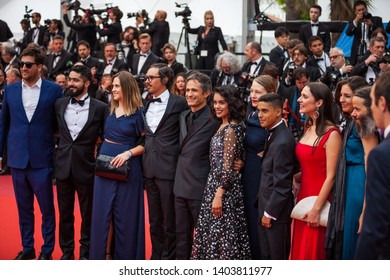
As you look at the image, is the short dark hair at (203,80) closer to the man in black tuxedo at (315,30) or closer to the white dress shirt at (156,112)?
the white dress shirt at (156,112)

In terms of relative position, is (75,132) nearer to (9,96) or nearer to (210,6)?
(9,96)

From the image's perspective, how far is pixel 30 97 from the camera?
596 cm

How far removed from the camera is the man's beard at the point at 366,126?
4.12 meters

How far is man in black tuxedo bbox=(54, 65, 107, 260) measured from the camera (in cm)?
584

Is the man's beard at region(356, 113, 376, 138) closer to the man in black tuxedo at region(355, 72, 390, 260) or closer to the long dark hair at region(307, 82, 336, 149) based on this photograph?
the long dark hair at region(307, 82, 336, 149)

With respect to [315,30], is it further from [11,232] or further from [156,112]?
[11,232]

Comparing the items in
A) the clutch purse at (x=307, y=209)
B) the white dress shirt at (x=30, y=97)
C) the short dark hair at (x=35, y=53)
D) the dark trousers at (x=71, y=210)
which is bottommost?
the dark trousers at (x=71, y=210)

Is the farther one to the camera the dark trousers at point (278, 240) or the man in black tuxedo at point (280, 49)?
the man in black tuxedo at point (280, 49)

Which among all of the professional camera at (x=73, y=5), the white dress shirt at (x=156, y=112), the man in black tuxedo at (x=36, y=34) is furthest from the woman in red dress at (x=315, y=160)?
the man in black tuxedo at (x=36, y=34)

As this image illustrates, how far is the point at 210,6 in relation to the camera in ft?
50.2

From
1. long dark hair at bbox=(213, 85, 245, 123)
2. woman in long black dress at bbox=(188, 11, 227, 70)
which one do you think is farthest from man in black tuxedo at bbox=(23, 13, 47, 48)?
long dark hair at bbox=(213, 85, 245, 123)

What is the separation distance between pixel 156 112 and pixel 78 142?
731mm

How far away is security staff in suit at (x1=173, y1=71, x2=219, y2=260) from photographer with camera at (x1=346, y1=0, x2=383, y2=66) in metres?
4.70

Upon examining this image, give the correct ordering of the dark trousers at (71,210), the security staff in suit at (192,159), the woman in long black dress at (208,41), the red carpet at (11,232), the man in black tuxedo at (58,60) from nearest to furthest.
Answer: the security staff in suit at (192,159)
the dark trousers at (71,210)
the red carpet at (11,232)
the man in black tuxedo at (58,60)
the woman in long black dress at (208,41)
